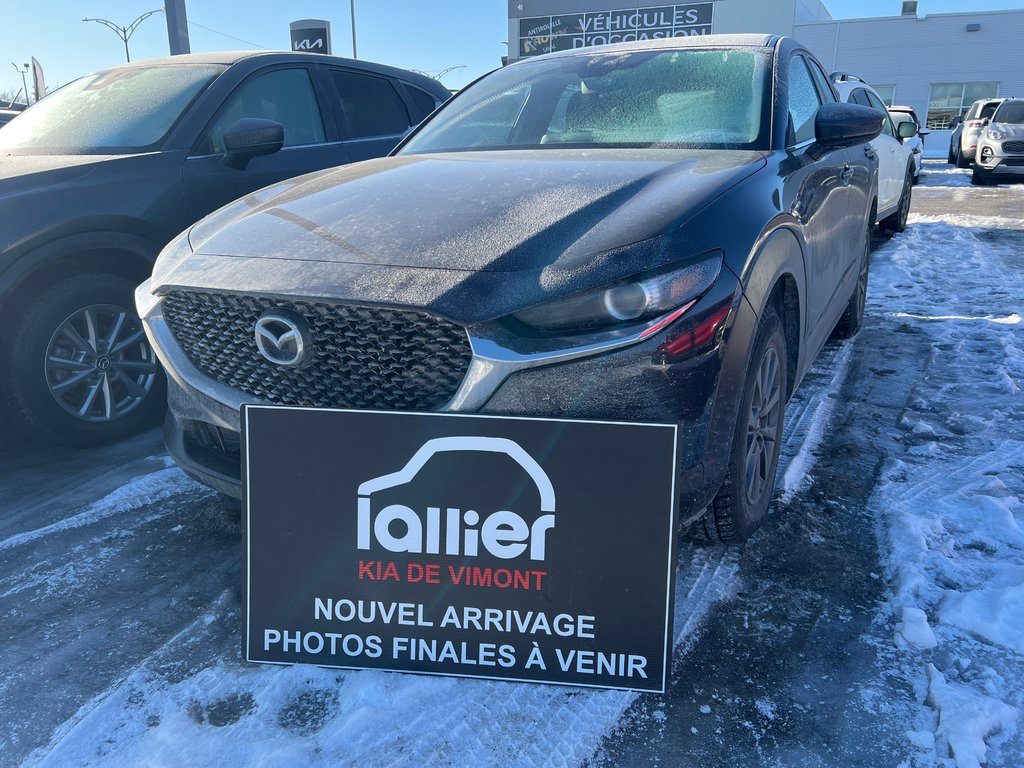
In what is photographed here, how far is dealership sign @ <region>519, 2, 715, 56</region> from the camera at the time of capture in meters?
39.5

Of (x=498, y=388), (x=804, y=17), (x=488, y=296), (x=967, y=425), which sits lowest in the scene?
(x=967, y=425)

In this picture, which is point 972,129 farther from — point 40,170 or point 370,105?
point 40,170

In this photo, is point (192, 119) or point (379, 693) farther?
point (192, 119)

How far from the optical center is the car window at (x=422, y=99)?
5492mm

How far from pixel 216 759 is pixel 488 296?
1211 millimetres

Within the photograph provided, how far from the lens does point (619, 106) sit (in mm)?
3256

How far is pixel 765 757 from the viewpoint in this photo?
5.93ft

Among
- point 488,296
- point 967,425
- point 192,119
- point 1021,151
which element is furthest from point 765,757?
point 1021,151

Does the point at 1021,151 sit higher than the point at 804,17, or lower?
lower

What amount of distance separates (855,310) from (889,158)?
162 inches

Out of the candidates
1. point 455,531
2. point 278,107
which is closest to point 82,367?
point 278,107

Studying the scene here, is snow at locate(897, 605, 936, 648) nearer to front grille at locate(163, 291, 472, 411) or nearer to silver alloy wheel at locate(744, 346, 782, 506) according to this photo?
silver alloy wheel at locate(744, 346, 782, 506)

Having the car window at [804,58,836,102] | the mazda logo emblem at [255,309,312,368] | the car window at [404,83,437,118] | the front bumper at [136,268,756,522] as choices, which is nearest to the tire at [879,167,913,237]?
the car window at [804,58,836,102]

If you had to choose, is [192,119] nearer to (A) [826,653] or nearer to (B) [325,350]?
(B) [325,350]
